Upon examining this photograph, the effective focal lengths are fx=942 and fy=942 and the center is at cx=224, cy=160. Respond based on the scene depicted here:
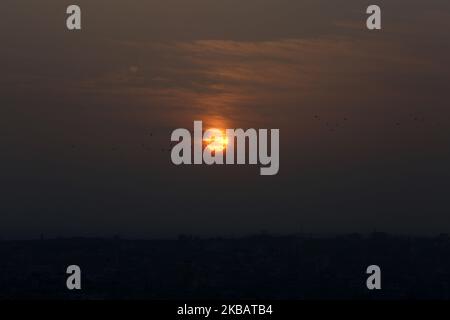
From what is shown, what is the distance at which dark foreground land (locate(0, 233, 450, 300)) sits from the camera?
102 m

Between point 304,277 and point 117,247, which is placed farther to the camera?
point 117,247

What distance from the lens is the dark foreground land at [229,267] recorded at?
102 meters

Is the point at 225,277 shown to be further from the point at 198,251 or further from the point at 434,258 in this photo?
the point at 434,258

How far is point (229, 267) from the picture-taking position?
117000mm

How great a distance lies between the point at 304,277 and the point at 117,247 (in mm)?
29562
